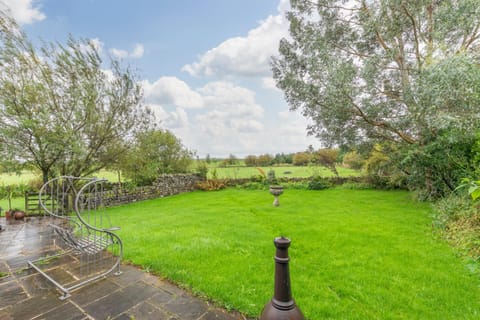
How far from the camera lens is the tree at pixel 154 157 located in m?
9.27

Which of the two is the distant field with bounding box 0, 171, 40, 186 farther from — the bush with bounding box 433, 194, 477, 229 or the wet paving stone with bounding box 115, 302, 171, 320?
the bush with bounding box 433, 194, 477, 229

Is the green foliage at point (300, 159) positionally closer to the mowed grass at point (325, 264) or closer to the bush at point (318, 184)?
the bush at point (318, 184)

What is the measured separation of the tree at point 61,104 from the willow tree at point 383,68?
6316mm

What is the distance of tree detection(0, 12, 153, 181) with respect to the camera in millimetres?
6258

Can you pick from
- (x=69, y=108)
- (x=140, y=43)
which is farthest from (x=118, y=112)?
(x=140, y=43)

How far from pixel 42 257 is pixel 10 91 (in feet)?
19.3

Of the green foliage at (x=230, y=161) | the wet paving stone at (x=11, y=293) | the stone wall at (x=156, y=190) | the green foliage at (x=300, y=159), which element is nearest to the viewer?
the wet paving stone at (x=11, y=293)

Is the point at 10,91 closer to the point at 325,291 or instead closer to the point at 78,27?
the point at 78,27

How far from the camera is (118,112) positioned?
812 centimetres

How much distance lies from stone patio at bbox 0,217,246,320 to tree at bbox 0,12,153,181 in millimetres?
5194

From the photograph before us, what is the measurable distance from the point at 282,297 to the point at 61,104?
8.84 m

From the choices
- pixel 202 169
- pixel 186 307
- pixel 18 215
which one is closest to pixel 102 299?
pixel 186 307

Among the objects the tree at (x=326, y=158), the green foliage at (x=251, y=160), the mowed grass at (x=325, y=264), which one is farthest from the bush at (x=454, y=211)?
the green foliage at (x=251, y=160)

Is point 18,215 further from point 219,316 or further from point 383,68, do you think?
point 383,68
